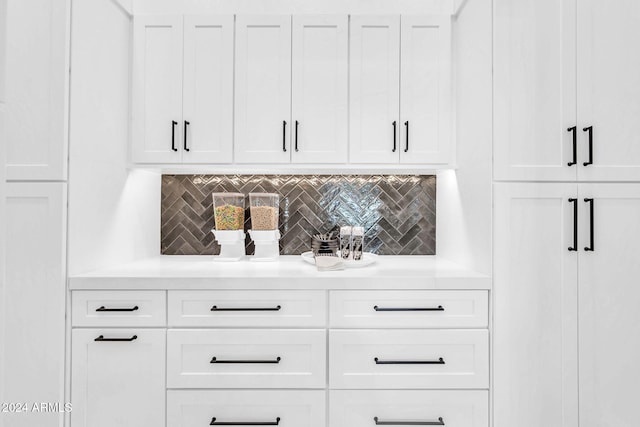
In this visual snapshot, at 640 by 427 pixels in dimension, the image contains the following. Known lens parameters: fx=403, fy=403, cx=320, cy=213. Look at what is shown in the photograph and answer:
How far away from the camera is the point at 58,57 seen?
5.49ft

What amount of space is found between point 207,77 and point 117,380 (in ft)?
4.93

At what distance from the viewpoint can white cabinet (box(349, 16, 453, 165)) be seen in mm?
2121

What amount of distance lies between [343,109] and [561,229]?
3.82 ft

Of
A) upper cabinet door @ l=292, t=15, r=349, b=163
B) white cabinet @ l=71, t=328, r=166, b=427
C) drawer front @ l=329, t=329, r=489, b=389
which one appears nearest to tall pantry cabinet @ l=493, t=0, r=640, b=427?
drawer front @ l=329, t=329, r=489, b=389

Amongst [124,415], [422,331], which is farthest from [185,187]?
[422,331]

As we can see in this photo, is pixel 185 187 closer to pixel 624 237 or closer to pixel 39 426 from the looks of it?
pixel 39 426

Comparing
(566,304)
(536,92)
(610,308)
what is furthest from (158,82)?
(610,308)

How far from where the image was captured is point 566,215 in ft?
5.28

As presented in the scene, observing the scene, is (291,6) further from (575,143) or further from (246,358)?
(246,358)

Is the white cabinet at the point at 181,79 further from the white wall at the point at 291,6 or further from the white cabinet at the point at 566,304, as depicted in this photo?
the white cabinet at the point at 566,304

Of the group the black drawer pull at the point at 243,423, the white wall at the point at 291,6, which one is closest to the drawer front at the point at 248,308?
the black drawer pull at the point at 243,423

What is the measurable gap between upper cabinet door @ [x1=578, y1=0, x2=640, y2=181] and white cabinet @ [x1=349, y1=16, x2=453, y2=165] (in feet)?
2.13

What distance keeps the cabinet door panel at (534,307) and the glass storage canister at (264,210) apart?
1170mm

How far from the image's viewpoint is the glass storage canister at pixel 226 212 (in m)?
2.29
